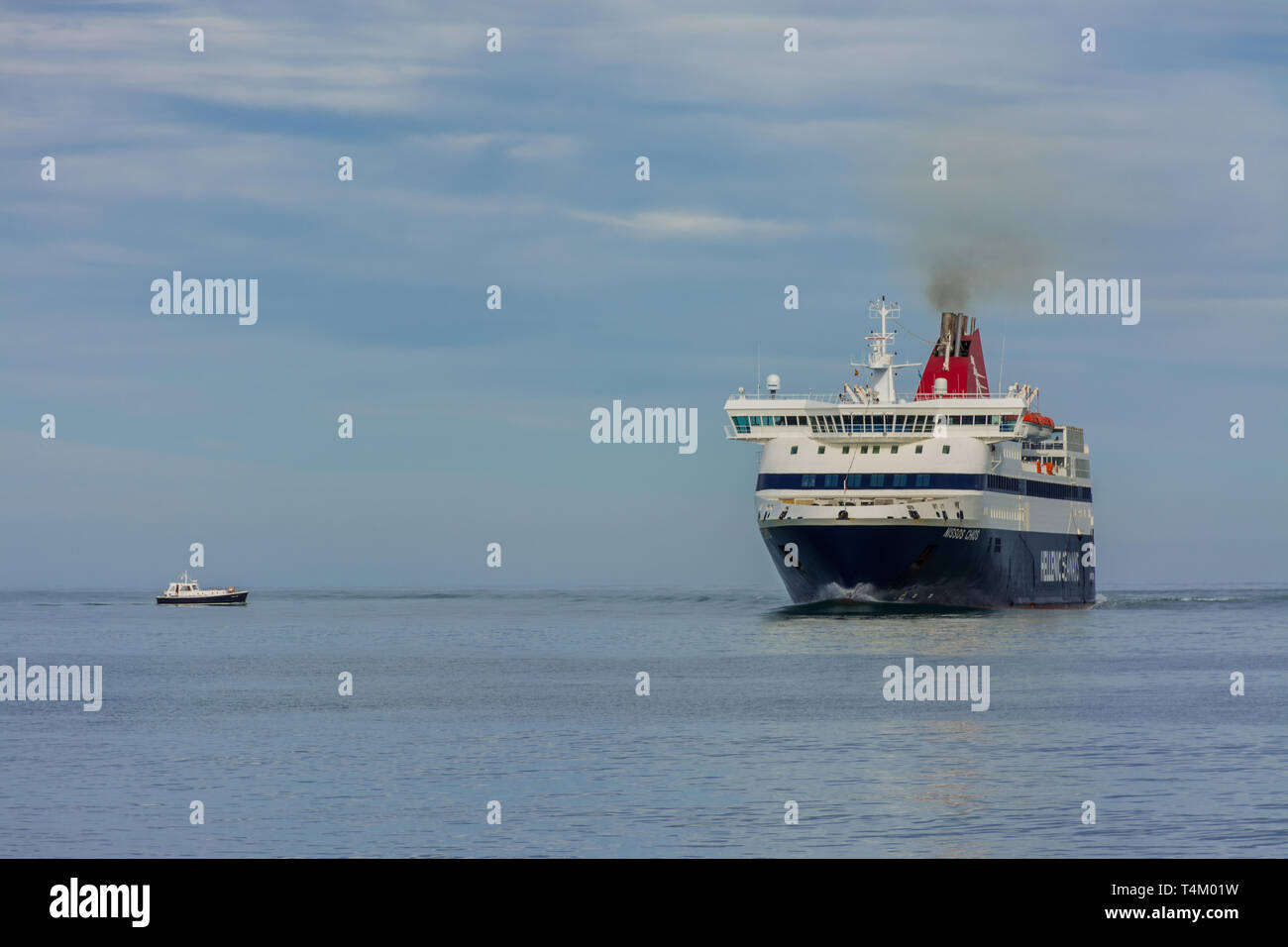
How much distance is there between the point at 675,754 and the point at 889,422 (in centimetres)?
5696

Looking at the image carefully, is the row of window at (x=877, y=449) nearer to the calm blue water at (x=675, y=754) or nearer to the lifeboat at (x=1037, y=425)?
the lifeboat at (x=1037, y=425)

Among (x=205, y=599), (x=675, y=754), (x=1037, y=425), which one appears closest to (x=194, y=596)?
(x=205, y=599)

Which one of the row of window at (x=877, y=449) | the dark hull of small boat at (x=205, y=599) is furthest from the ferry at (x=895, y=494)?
the dark hull of small boat at (x=205, y=599)

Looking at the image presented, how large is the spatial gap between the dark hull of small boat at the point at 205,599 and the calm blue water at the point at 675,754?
78.2 meters

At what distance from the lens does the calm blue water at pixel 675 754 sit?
3016 centimetres

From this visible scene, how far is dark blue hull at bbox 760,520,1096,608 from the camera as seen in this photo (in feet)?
286

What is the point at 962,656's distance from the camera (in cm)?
6638

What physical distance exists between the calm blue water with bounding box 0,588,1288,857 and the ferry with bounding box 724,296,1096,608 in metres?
5.82

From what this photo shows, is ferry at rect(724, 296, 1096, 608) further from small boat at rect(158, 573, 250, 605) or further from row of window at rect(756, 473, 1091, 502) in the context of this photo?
small boat at rect(158, 573, 250, 605)

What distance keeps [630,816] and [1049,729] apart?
695 inches
